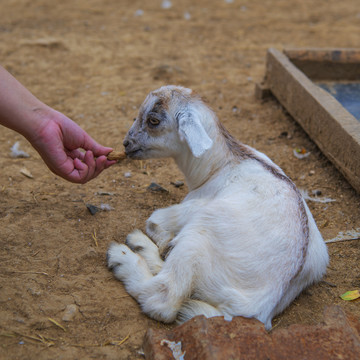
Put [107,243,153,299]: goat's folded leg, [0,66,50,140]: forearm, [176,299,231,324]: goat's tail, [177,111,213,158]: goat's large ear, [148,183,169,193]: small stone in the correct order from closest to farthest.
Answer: [176,299,231,324]: goat's tail
[0,66,50,140]: forearm
[107,243,153,299]: goat's folded leg
[177,111,213,158]: goat's large ear
[148,183,169,193]: small stone

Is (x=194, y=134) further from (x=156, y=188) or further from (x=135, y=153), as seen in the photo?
(x=156, y=188)

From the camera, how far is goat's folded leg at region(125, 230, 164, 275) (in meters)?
3.19

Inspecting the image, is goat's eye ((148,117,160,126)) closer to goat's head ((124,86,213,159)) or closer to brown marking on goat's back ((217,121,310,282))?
goat's head ((124,86,213,159))

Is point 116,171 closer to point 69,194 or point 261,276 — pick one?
point 69,194

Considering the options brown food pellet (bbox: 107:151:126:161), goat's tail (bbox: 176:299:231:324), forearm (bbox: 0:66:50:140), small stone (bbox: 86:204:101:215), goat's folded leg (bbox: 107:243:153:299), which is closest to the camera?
goat's tail (bbox: 176:299:231:324)

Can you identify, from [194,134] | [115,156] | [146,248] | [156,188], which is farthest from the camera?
[156,188]

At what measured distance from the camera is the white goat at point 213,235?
277 centimetres

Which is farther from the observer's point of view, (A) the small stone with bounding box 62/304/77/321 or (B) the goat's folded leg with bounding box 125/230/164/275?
(B) the goat's folded leg with bounding box 125/230/164/275

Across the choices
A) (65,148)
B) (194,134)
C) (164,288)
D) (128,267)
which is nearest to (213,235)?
(164,288)

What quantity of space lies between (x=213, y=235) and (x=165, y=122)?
38.0 inches

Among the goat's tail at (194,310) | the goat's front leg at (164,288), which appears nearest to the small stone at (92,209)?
the goat's front leg at (164,288)

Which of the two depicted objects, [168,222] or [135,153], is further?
[135,153]

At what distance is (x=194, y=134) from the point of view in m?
3.20

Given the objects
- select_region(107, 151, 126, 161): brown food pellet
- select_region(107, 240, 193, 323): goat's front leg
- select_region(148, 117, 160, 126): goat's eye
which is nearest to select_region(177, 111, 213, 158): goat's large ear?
select_region(148, 117, 160, 126): goat's eye
